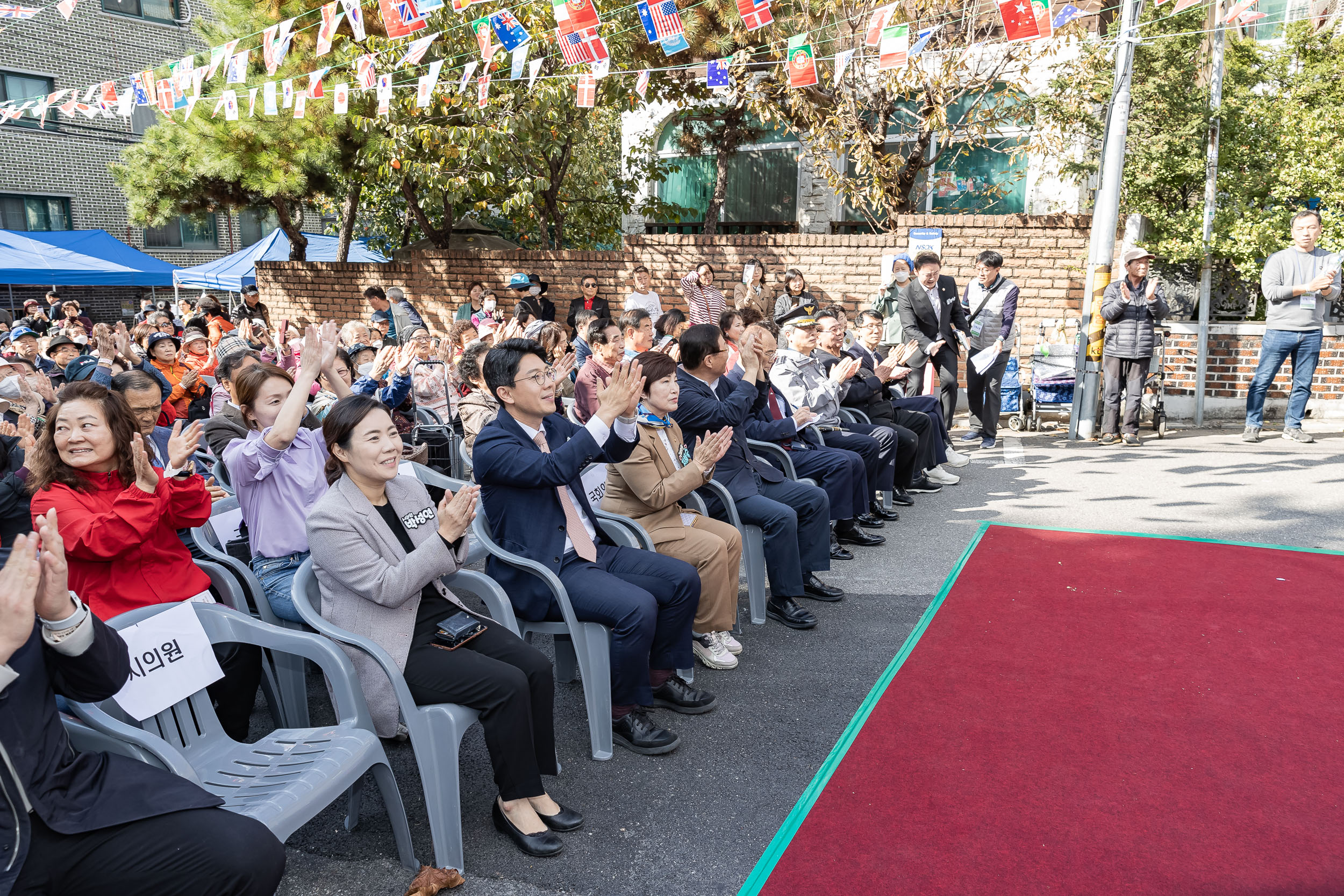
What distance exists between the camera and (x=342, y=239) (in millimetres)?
16031

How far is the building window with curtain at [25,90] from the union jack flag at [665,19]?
17.7 meters

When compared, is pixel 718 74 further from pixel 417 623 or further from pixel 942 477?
pixel 417 623

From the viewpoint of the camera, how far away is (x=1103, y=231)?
342 inches

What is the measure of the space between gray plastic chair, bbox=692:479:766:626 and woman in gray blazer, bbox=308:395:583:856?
171 cm

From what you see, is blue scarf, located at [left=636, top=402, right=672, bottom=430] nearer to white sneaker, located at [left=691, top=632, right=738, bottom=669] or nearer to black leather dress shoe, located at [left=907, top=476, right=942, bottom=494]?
white sneaker, located at [left=691, top=632, right=738, bottom=669]

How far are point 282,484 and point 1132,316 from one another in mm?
7760

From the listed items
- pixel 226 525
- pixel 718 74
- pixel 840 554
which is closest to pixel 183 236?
pixel 718 74

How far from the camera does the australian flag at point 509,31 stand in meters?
9.30

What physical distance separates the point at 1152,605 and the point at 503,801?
3507 millimetres

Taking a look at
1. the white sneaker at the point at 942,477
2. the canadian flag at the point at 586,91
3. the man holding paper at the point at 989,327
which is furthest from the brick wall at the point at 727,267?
the white sneaker at the point at 942,477

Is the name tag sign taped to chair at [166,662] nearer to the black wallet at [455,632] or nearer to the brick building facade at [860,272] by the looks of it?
the black wallet at [455,632]

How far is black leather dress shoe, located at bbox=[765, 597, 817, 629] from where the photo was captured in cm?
455

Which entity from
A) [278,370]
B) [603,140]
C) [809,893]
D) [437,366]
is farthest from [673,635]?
[603,140]

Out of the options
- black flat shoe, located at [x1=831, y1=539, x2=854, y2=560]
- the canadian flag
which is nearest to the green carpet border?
black flat shoe, located at [x1=831, y1=539, x2=854, y2=560]
